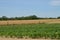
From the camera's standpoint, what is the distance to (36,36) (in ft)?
67.3

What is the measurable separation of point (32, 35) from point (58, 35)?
2881mm

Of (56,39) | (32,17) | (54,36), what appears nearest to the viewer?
(56,39)

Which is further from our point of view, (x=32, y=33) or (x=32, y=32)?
(x=32, y=32)

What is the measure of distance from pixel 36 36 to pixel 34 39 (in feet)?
7.04

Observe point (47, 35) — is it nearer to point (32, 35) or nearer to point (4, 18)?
point (32, 35)

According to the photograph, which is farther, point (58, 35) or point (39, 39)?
point (58, 35)

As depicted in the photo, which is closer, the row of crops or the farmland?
the farmland

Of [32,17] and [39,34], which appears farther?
[32,17]

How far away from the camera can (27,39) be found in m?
18.4

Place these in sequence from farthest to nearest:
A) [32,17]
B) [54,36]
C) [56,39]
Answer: [32,17]
[54,36]
[56,39]

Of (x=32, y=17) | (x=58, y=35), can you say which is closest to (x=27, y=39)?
(x=58, y=35)

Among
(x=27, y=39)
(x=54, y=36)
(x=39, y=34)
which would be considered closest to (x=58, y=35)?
(x=54, y=36)

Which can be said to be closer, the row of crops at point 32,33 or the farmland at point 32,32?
the farmland at point 32,32

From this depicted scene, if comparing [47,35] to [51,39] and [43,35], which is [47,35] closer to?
[43,35]
